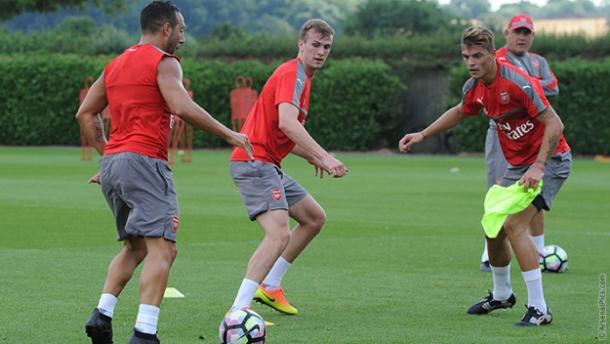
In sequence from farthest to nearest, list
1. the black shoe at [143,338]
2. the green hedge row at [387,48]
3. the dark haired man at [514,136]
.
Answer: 1. the green hedge row at [387,48]
2. the dark haired man at [514,136]
3. the black shoe at [143,338]

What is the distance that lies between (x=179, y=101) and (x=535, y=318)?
309 centimetres

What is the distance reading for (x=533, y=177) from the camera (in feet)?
30.3

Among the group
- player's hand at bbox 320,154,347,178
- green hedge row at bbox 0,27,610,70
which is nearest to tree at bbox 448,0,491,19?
green hedge row at bbox 0,27,610,70

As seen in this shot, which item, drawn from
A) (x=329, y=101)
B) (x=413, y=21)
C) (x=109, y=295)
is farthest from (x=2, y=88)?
(x=109, y=295)

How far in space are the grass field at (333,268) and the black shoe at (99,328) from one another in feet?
1.29

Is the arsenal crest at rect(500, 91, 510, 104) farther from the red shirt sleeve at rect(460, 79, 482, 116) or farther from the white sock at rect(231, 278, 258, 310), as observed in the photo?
the white sock at rect(231, 278, 258, 310)

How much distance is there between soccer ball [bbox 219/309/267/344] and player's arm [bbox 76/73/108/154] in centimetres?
135

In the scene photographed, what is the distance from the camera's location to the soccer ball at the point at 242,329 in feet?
26.2

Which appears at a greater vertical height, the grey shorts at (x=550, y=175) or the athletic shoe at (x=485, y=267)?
the grey shorts at (x=550, y=175)

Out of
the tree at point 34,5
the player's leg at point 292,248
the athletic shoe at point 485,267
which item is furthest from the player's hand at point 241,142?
the tree at point 34,5

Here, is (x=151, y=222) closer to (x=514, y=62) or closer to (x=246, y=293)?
(x=246, y=293)

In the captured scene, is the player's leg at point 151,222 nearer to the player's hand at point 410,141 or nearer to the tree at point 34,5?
the player's hand at point 410,141

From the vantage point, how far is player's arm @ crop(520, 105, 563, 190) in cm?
927

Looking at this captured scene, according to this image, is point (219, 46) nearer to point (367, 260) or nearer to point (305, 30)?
point (367, 260)
